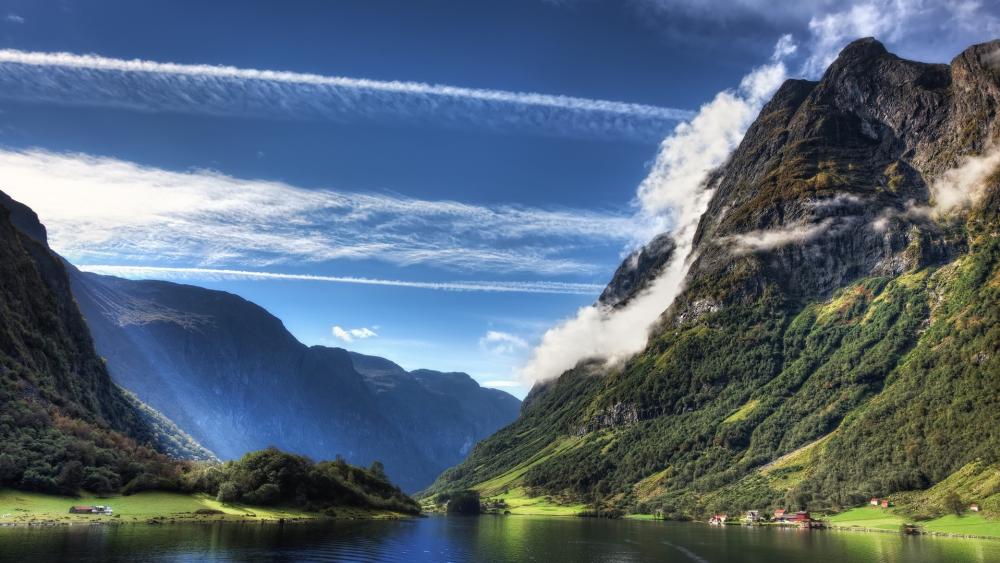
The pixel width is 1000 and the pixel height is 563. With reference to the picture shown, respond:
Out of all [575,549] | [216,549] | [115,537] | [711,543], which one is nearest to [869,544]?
[711,543]

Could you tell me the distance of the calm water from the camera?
10019cm

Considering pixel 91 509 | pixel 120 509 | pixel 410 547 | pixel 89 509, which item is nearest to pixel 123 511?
pixel 120 509

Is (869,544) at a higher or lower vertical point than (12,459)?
lower

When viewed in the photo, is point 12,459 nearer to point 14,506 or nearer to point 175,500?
point 14,506

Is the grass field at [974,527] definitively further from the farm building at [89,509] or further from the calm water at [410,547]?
the farm building at [89,509]

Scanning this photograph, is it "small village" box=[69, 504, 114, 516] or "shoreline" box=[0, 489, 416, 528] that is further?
→ "small village" box=[69, 504, 114, 516]

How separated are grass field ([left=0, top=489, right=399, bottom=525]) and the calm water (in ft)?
50.3

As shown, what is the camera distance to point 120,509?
170 m

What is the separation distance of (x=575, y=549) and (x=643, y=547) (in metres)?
20.2

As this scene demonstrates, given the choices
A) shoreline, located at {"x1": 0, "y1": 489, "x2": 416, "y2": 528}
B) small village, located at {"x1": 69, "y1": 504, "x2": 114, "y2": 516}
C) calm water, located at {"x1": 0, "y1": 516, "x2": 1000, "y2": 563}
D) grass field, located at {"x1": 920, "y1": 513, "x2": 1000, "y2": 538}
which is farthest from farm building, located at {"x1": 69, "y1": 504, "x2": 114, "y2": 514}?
grass field, located at {"x1": 920, "y1": 513, "x2": 1000, "y2": 538}

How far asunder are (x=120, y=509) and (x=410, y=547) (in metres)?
87.1

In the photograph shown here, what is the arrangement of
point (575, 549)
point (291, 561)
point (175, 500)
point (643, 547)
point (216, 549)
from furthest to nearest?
point (175, 500)
point (643, 547)
point (575, 549)
point (216, 549)
point (291, 561)

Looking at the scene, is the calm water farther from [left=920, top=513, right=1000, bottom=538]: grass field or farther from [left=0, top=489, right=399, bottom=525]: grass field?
[left=920, top=513, right=1000, bottom=538]: grass field

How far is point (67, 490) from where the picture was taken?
561ft
